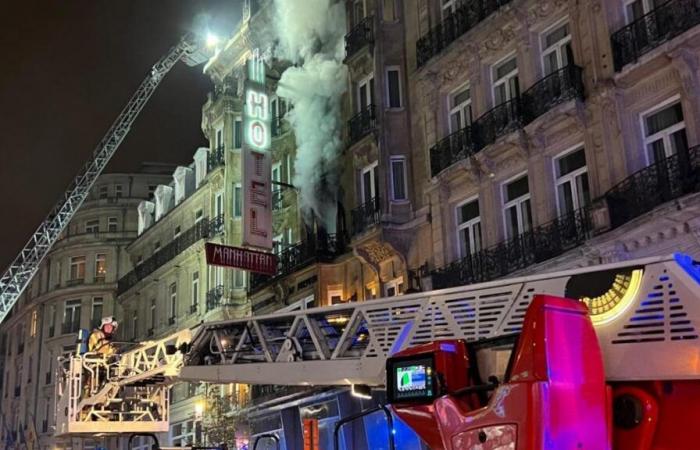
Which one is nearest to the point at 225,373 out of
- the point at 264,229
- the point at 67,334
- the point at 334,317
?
the point at 334,317

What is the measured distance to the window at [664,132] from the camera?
16.4m

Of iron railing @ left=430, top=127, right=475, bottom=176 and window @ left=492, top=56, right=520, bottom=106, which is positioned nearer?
window @ left=492, top=56, right=520, bottom=106

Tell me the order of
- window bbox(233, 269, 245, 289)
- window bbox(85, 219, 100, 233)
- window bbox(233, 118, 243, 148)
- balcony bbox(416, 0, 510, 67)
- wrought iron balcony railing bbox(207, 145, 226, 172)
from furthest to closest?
window bbox(85, 219, 100, 233) → wrought iron balcony railing bbox(207, 145, 226, 172) → window bbox(233, 118, 243, 148) → window bbox(233, 269, 245, 289) → balcony bbox(416, 0, 510, 67)

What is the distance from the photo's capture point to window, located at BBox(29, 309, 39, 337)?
61219 millimetres

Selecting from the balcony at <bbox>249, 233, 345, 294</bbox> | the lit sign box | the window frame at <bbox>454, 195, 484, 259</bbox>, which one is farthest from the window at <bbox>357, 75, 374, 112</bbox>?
the lit sign box

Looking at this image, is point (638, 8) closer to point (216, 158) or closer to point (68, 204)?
point (216, 158)

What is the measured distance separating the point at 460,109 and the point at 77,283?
42.4m

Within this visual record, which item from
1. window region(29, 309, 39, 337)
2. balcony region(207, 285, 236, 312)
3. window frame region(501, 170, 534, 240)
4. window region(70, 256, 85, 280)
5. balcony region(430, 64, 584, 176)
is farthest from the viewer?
window region(29, 309, 39, 337)

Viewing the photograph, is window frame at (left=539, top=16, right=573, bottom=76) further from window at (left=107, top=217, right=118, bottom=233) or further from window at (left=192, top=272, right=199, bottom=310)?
window at (left=107, top=217, right=118, bottom=233)

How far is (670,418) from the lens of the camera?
247 inches

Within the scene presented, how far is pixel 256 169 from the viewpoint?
2691 cm

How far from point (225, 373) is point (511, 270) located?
9264 mm

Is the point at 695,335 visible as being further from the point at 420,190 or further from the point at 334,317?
the point at 420,190

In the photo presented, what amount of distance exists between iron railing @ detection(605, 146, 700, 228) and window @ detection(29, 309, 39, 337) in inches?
2107
